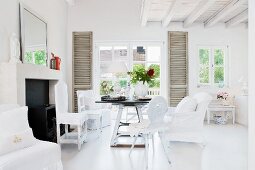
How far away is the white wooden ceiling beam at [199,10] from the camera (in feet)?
18.6

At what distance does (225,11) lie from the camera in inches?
248

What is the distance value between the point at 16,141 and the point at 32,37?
296 cm

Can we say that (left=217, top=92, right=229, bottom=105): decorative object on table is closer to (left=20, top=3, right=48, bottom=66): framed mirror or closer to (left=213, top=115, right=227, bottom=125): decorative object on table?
(left=213, top=115, right=227, bottom=125): decorative object on table

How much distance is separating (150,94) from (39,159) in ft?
18.4

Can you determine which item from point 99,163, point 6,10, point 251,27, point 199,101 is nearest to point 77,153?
point 99,163

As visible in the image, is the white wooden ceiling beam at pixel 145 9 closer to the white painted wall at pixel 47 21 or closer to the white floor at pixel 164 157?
the white painted wall at pixel 47 21

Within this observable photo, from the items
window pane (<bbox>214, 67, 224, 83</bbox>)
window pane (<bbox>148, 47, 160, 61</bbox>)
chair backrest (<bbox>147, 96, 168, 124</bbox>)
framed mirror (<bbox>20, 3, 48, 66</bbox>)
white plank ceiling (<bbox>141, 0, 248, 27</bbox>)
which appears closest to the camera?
chair backrest (<bbox>147, 96, 168, 124</bbox>)

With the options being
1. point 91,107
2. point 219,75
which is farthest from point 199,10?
point 91,107

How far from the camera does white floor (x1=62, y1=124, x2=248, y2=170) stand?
3.64 meters

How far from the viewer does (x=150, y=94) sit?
318 inches

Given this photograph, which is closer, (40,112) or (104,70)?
(40,112)

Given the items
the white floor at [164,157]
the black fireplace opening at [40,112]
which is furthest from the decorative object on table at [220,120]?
the black fireplace opening at [40,112]

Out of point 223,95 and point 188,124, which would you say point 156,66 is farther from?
point 188,124

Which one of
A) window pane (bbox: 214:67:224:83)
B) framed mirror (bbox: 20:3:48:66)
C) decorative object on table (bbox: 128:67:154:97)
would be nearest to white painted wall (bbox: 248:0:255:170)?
decorative object on table (bbox: 128:67:154:97)
